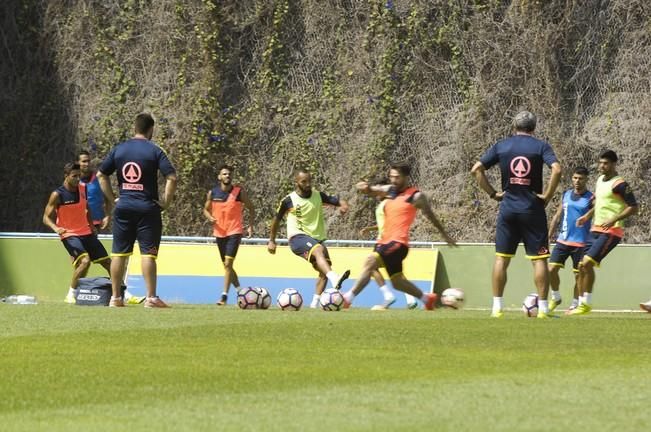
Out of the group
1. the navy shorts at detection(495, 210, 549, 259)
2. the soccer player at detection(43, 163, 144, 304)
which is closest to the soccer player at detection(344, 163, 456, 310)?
the navy shorts at detection(495, 210, 549, 259)

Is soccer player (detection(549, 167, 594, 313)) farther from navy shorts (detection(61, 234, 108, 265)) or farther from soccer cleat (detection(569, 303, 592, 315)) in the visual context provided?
navy shorts (detection(61, 234, 108, 265))

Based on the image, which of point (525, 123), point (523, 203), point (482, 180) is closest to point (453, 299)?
point (482, 180)

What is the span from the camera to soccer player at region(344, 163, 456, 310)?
1656cm

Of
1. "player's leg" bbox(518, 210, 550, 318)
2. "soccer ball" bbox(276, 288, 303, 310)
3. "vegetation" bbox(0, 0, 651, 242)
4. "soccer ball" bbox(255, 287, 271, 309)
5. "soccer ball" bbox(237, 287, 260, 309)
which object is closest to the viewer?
"player's leg" bbox(518, 210, 550, 318)

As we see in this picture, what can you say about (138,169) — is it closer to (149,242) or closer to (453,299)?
(149,242)

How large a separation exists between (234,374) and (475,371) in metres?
1.74

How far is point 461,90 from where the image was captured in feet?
86.0

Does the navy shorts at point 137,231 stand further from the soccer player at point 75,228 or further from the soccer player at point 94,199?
the soccer player at point 94,199

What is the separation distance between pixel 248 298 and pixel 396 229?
3.02 m

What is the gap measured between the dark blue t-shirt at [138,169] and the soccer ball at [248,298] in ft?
7.74

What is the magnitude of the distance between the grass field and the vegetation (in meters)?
11.6

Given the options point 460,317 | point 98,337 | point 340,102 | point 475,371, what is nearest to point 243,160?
point 340,102

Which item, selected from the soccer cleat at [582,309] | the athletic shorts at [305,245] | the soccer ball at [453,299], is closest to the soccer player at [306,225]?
the athletic shorts at [305,245]

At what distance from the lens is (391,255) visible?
16562 millimetres
